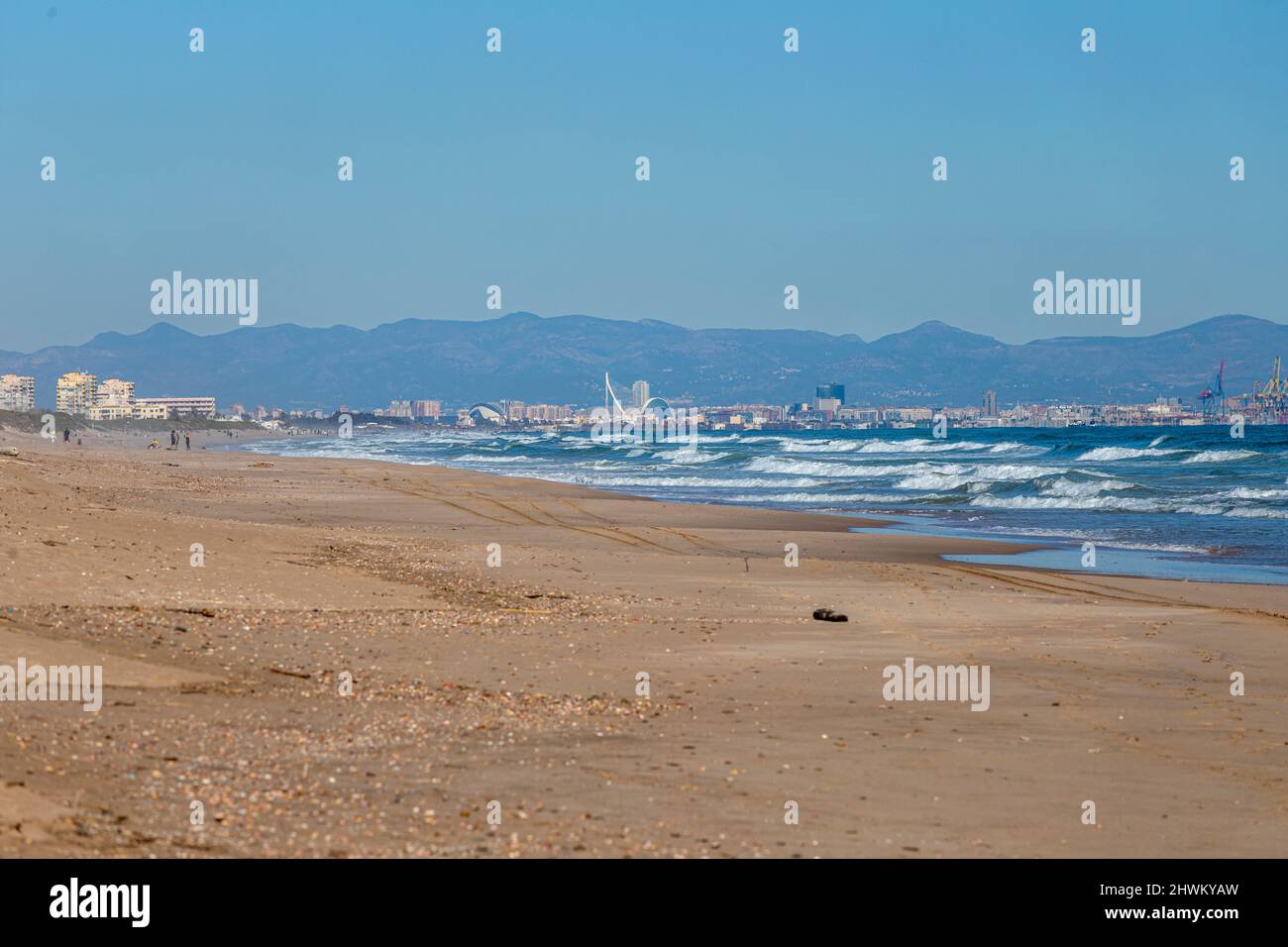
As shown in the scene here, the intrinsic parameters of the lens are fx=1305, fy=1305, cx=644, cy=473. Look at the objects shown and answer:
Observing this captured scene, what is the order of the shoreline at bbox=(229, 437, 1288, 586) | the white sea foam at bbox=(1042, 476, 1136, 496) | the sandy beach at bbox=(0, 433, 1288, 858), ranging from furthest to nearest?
the white sea foam at bbox=(1042, 476, 1136, 496), the shoreline at bbox=(229, 437, 1288, 586), the sandy beach at bbox=(0, 433, 1288, 858)

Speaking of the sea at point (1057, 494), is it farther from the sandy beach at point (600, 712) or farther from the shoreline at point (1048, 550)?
the sandy beach at point (600, 712)

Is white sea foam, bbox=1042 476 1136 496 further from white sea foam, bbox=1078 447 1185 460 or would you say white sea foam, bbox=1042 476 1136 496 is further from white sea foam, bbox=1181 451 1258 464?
white sea foam, bbox=1078 447 1185 460

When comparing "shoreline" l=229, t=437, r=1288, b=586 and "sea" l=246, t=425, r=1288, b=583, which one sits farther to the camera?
"sea" l=246, t=425, r=1288, b=583

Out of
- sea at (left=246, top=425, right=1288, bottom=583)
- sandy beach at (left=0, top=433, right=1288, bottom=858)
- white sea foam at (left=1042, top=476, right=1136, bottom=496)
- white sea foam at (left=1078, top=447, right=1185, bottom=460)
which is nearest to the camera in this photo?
sandy beach at (left=0, top=433, right=1288, bottom=858)

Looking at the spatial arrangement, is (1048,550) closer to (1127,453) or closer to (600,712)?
(600,712)

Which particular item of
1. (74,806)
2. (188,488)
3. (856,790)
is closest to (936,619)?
(856,790)

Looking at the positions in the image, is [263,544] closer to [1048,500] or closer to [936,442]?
[1048,500]

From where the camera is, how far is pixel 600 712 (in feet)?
29.0

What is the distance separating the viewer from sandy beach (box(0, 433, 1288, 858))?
6.23 m

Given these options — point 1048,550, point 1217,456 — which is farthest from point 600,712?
point 1217,456

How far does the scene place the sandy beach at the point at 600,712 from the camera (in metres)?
6.23

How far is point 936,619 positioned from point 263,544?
31.5 feet

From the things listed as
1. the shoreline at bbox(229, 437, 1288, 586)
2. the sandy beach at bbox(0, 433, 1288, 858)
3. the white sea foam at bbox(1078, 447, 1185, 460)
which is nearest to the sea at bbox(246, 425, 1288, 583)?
the shoreline at bbox(229, 437, 1288, 586)

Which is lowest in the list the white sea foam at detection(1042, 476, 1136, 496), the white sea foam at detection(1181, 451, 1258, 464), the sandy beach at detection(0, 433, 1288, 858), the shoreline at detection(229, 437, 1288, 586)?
the shoreline at detection(229, 437, 1288, 586)
